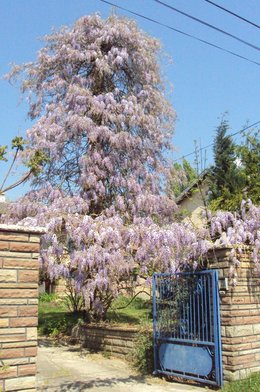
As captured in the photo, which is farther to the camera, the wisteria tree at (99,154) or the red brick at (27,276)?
the wisteria tree at (99,154)

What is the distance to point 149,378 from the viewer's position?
27.5ft

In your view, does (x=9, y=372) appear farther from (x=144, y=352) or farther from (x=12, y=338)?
(x=144, y=352)

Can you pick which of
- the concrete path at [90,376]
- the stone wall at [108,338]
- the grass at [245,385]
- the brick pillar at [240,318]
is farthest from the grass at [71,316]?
the grass at [245,385]

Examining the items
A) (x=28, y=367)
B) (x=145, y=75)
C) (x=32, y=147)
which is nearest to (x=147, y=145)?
(x=145, y=75)

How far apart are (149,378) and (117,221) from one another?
4158 mm

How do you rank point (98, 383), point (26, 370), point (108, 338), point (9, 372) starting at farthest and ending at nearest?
1. point (108, 338)
2. point (98, 383)
3. point (26, 370)
4. point (9, 372)

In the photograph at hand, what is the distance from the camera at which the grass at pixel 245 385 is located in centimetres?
687

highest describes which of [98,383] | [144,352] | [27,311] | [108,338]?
[27,311]

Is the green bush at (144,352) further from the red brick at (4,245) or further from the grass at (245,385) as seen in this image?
the red brick at (4,245)

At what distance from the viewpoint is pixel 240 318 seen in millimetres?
7535

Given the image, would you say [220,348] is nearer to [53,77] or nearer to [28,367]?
[28,367]

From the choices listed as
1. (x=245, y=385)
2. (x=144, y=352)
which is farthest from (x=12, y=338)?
(x=144, y=352)

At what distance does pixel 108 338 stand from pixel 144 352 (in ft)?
5.54

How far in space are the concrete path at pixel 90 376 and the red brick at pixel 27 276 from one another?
10.6 ft
